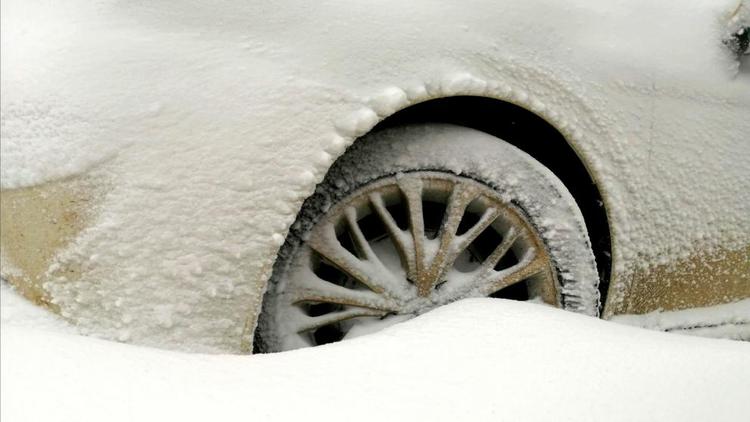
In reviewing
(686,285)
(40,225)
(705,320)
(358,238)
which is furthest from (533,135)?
(40,225)

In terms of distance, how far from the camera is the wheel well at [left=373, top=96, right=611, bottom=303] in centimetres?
182

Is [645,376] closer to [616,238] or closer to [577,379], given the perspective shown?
[577,379]

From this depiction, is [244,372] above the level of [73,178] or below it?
below

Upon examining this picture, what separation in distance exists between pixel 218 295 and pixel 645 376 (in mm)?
903

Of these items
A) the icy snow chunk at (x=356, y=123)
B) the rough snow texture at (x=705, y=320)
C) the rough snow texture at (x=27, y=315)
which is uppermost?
the icy snow chunk at (x=356, y=123)

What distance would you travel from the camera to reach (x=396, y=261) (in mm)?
1899

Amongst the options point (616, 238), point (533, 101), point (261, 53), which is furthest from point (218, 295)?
point (616, 238)

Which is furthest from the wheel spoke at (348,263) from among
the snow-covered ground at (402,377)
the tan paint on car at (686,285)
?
the tan paint on car at (686,285)

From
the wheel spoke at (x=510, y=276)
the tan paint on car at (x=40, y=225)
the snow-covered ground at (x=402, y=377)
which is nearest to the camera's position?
the snow-covered ground at (x=402, y=377)

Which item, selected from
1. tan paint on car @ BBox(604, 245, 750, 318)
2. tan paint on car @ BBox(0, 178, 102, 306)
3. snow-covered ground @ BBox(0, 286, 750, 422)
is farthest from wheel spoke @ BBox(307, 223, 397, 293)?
tan paint on car @ BBox(604, 245, 750, 318)

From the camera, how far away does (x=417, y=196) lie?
1.80m

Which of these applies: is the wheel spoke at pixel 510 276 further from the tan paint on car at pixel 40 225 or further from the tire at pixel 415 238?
the tan paint on car at pixel 40 225

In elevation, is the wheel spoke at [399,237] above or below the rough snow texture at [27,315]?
above

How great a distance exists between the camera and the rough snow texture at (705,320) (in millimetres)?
2076
